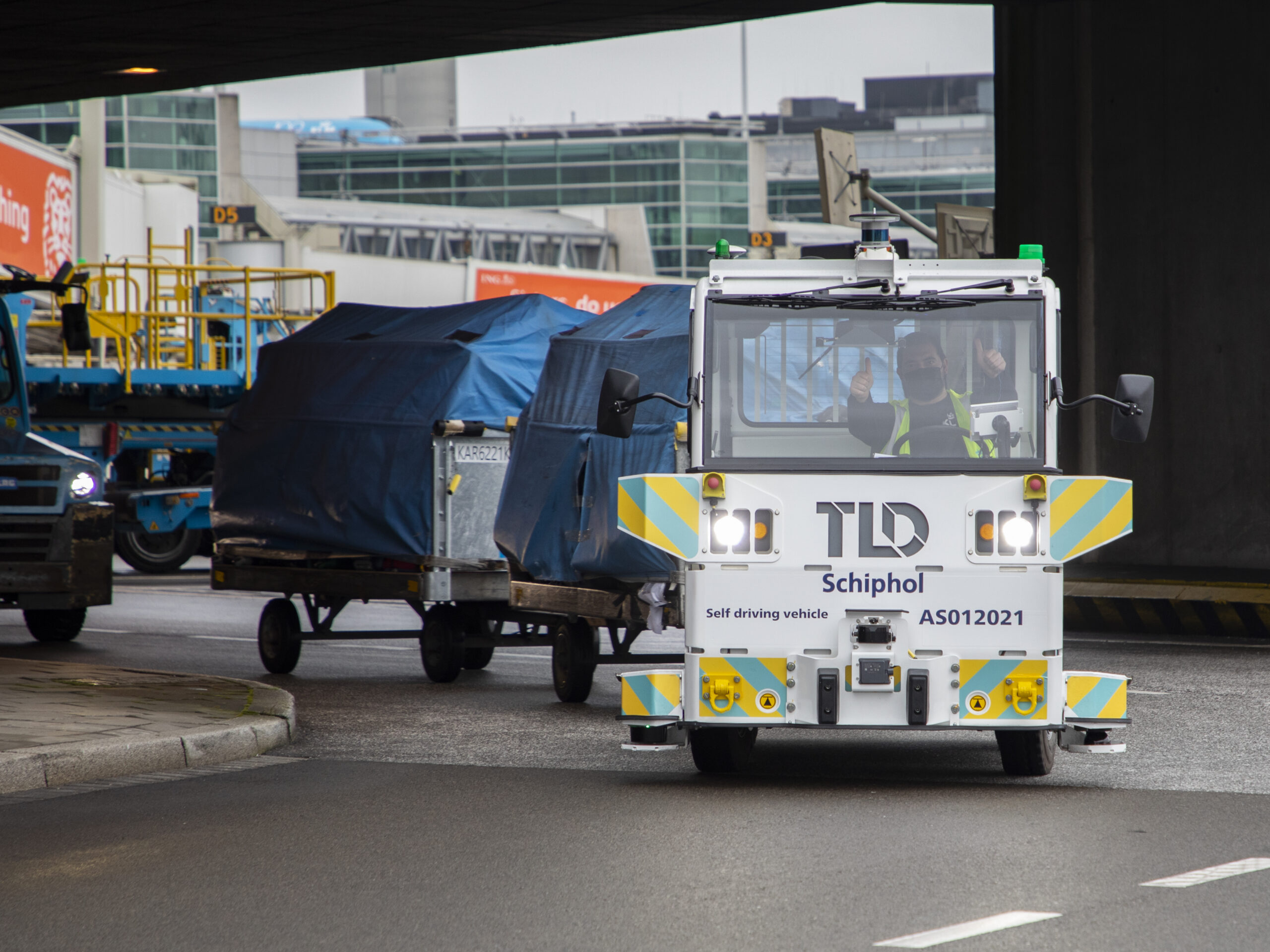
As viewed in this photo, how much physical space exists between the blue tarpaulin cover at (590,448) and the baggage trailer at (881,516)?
104 inches

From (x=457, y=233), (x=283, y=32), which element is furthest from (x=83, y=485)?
(x=457, y=233)

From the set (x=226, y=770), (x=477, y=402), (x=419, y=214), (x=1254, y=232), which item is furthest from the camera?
(x=419, y=214)

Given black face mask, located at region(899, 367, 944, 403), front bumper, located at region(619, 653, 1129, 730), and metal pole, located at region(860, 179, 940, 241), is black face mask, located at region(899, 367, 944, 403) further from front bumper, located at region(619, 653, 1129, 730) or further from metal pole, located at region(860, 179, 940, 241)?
metal pole, located at region(860, 179, 940, 241)

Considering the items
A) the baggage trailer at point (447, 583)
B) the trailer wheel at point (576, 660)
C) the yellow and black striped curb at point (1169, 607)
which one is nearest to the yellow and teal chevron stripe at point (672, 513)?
the trailer wheel at point (576, 660)

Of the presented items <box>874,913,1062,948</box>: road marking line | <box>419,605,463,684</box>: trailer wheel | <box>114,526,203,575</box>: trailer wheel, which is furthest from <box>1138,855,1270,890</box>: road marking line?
<box>114,526,203,575</box>: trailer wheel

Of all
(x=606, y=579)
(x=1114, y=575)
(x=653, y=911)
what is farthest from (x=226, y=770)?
(x=1114, y=575)

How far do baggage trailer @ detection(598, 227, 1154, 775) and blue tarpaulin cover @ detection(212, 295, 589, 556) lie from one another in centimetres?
530

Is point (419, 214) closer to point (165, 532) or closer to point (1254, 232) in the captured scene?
point (165, 532)

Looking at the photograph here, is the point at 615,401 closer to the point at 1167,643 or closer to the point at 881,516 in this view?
the point at 881,516

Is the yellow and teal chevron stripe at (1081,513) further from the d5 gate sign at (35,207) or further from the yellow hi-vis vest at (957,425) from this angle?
the d5 gate sign at (35,207)

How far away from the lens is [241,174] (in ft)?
335

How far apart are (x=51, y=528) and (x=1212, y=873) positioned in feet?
36.9

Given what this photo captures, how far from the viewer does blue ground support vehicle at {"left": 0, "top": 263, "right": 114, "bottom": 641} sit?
1532 cm

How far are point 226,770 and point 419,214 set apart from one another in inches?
3498
